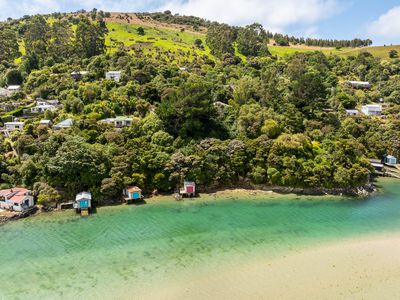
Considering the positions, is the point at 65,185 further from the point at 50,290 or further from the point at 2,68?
the point at 2,68

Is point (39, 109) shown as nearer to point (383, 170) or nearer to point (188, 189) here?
point (188, 189)

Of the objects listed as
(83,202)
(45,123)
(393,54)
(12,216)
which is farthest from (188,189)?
(393,54)

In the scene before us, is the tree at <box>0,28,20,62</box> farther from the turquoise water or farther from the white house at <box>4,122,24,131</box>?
the turquoise water

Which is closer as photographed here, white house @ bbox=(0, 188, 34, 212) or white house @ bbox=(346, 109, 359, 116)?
white house @ bbox=(0, 188, 34, 212)

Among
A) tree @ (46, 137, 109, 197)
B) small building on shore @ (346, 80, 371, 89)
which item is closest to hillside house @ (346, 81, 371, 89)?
small building on shore @ (346, 80, 371, 89)

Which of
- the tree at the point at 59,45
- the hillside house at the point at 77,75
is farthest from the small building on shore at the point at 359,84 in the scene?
the tree at the point at 59,45

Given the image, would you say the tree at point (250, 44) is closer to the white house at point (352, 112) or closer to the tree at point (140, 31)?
the tree at point (140, 31)

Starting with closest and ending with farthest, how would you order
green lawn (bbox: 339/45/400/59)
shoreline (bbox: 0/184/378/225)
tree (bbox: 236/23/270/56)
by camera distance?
shoreline (bbox: 0/184/378/225) → tree (bbox: 236/23/270/56) → green lawn (bbox: 339/45/400/59)
